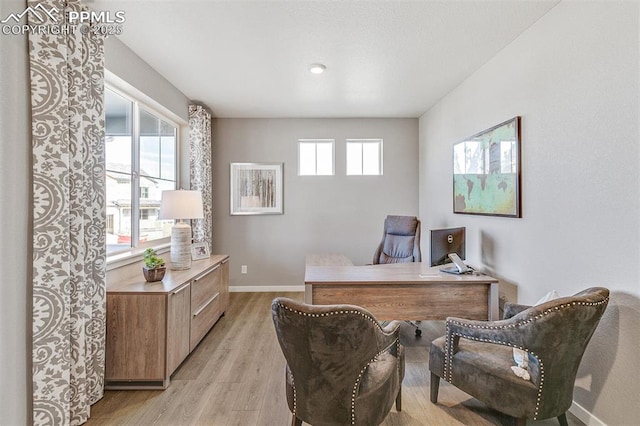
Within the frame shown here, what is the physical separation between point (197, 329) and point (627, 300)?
10.0ft

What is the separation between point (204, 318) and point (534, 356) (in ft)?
8.66

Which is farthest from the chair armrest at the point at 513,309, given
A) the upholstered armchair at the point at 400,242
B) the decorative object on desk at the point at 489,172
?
the upholstered armchair at the point at 400,242

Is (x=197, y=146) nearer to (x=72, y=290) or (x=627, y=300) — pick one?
(x=72, y=290)

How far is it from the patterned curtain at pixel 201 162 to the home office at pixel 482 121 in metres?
0.16

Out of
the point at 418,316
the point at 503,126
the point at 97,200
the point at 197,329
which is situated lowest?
the point at 197,329

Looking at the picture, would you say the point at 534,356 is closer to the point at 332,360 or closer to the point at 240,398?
the point at 332,360

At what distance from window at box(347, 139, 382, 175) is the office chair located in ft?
3.88

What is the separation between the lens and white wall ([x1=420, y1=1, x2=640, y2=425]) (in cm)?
161

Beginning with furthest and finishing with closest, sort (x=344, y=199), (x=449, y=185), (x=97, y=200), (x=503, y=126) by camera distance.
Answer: (x=344, y=199), (x=449, y=185), (x=503, y=126), (x=97, y=200)

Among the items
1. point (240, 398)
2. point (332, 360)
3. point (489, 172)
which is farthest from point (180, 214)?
point (489, 172)

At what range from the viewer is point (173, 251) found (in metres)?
2.92

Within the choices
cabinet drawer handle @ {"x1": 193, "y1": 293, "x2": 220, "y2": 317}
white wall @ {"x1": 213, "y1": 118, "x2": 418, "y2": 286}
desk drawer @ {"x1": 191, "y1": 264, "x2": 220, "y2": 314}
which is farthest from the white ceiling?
cabinet drawer handle @ {"x1": 193, "y1": 293, "x2": 220, "y2": 317}

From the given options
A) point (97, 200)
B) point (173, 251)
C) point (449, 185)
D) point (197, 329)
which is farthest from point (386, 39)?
point (197, 329)

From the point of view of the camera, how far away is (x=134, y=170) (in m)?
3.02
